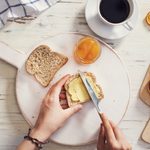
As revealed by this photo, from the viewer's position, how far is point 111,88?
883 millimetres

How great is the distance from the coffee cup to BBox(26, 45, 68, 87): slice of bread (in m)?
0.12

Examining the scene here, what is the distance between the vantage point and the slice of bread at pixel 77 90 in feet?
2.81

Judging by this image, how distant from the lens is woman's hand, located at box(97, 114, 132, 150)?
2.68 feet

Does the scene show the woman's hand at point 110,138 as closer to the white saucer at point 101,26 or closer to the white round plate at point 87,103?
the white round plate at point 87,103

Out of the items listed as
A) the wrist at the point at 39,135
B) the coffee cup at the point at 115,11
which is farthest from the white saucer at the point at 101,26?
the wrist at the point at 39,135

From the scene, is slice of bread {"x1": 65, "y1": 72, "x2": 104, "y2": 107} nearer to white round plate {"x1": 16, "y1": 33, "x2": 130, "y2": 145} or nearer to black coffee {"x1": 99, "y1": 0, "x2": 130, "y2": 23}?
white round plate {"x1": 16, "y1": 33, "x2": 130, "y2": 145}

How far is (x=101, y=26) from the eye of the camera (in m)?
0.88

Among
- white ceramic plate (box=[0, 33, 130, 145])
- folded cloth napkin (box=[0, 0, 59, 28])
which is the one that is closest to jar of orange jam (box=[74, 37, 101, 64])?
white ceramic plate (box=[0, 33, 130, 145])

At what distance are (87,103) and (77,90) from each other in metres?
0.04

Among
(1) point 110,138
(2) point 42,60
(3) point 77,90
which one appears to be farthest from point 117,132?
(2) point 42,60

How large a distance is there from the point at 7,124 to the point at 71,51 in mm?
212

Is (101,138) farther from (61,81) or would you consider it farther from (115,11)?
(115,11)

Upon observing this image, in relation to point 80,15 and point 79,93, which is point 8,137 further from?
point 80,15

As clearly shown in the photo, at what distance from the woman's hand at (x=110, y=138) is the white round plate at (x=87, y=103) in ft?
0.11
